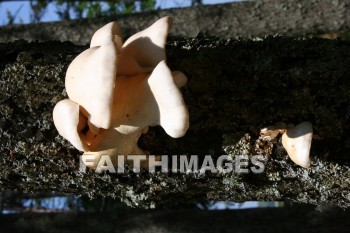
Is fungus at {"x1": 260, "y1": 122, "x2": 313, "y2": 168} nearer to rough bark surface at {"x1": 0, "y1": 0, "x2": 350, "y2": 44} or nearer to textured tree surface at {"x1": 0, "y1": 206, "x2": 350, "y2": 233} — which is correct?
textured tree surface at {"x1": 0, "y1": 206, "x2": 350, "y2": 233}

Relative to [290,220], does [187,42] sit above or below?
above

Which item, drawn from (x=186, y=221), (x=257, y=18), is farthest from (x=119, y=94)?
(x=257, y=18)

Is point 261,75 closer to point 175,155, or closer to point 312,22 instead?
point 175,155

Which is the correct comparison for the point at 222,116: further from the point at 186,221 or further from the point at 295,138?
the point at 186,221

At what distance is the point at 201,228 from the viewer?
3166 millimetres

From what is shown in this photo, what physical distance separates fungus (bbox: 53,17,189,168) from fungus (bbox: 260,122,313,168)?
0.28 m

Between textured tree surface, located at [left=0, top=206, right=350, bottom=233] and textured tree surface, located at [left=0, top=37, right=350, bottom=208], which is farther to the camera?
textured tree surface, located at [left=0, top=206, right=350, bottom=233]

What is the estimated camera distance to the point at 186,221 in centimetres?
320

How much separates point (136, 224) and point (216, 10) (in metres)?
1.41

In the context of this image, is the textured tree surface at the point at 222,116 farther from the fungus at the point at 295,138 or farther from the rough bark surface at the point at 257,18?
the rough bark surface at the point at 257,18

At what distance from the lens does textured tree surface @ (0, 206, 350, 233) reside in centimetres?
308

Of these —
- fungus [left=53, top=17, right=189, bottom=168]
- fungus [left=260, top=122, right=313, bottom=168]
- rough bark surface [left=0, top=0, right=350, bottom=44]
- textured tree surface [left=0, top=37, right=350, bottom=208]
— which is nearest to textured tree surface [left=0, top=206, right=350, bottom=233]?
rough bark surface [left=0, top=0, right=350, bottom=44]

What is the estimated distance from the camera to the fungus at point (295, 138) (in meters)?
1.35

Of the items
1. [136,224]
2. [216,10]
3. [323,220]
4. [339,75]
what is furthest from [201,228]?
[339,75]
